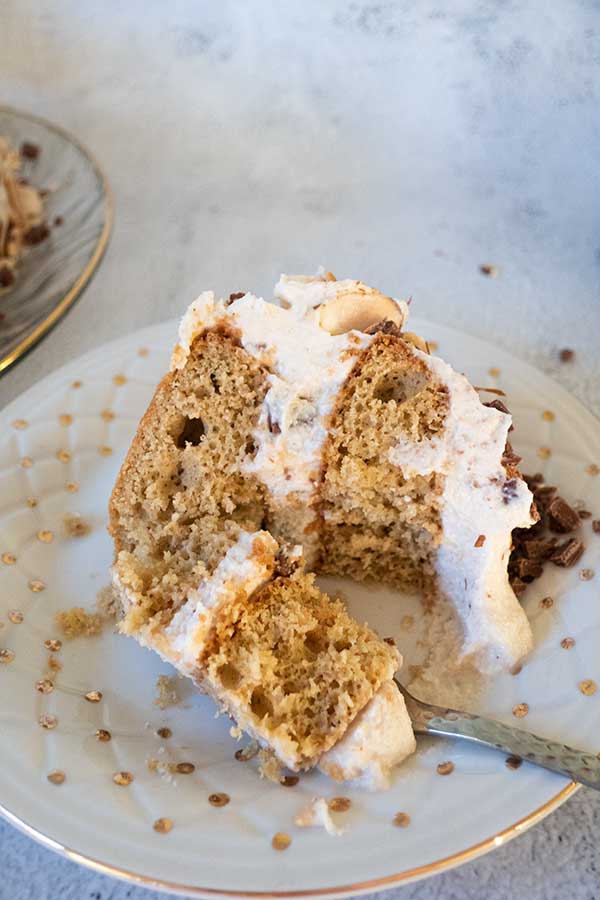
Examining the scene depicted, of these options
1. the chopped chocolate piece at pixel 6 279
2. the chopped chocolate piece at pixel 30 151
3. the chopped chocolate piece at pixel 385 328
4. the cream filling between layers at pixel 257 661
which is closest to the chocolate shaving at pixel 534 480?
the chopped chocolate piece at pixel 385 328

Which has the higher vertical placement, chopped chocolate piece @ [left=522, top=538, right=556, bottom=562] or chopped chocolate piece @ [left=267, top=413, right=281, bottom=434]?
chopped chocolate piece @ [left=267, top=413, right=281, bottom=434]

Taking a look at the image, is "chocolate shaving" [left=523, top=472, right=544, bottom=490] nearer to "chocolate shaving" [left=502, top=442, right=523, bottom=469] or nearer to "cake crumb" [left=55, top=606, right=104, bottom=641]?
"chocolate shaving" [left=502, top=442, right=523, bottom=469]

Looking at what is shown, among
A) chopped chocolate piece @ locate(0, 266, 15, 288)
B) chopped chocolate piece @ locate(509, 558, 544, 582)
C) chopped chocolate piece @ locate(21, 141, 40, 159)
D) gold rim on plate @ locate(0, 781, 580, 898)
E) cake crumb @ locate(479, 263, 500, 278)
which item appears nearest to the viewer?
gold rim on plate @ locate(0, 781, 580, 898)

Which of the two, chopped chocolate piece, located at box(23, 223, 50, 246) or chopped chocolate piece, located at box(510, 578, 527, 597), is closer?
chopped chocolate piece, located at box(510, 578, 527, 597)

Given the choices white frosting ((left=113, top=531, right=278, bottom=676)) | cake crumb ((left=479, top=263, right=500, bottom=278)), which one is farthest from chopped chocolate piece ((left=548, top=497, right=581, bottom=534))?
cake crumb ((left=479, top=263, right=500, bottom=278))

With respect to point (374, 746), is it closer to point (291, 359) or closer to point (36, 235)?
point (291, 359)

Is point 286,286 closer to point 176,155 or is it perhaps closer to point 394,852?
point 394,852
